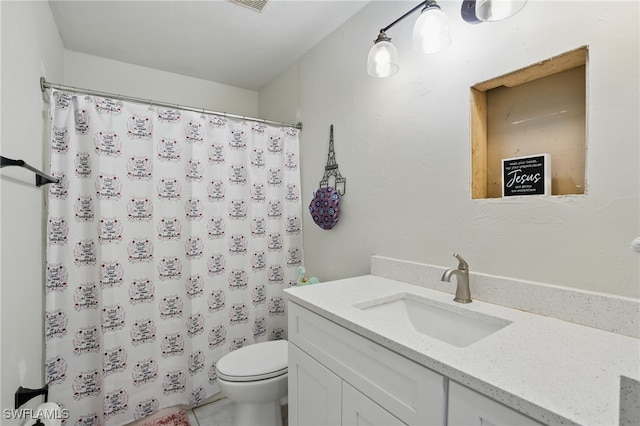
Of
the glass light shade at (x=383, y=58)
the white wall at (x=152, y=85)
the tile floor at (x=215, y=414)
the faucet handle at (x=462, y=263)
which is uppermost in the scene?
the white wall at (x=152, y=85)

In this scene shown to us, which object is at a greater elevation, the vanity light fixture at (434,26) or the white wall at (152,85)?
the white wall at (152,85)

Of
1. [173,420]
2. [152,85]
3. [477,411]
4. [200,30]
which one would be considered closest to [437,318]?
[477,411]

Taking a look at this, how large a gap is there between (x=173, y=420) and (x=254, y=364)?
0.69 m

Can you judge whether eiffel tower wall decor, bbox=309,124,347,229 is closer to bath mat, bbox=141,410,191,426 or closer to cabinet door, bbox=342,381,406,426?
cabinet door, bbox=342,381,406,426

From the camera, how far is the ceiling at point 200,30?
1729 millimetres

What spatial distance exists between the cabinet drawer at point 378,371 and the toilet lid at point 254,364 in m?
0.44

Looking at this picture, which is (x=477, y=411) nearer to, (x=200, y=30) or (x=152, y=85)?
(x=200, y=30)

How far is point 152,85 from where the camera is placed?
247 centimetres

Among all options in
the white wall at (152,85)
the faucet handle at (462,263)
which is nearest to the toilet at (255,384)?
the faucet handle at (462,263)

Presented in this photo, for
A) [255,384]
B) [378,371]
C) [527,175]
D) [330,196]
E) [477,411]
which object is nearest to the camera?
[477,411]

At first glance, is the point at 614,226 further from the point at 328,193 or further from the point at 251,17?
the point at 251,17

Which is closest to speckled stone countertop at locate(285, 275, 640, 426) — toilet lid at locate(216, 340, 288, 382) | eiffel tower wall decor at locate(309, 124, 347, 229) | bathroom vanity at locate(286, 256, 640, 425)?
bathroom vanity at locate(286, 256, 640, 425)

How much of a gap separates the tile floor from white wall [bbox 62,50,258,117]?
2312mm

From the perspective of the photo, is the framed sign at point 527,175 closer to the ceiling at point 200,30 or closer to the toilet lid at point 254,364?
the ceiling at point 200,30
